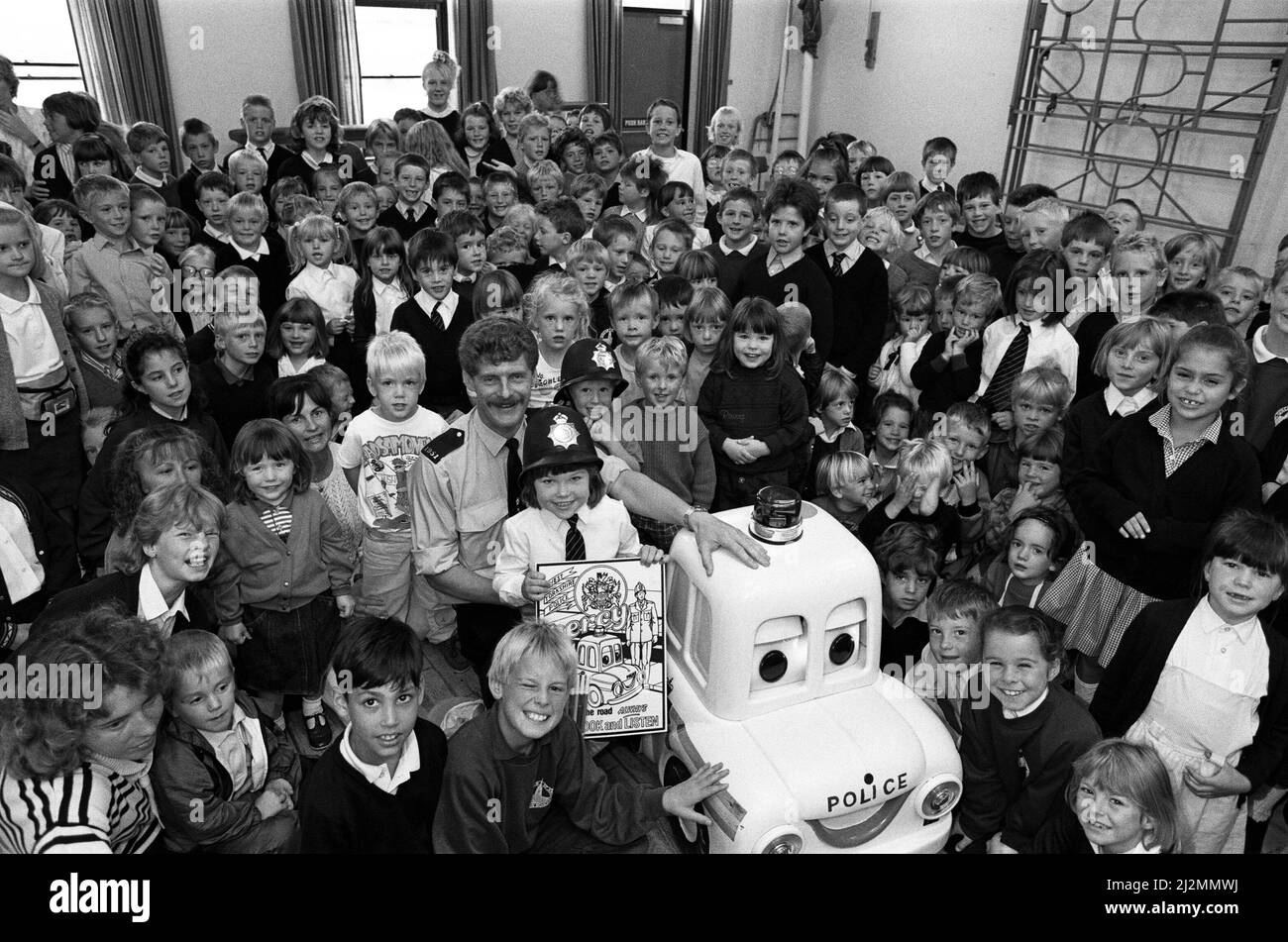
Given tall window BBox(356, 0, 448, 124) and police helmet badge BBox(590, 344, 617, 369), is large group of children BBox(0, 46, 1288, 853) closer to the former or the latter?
police helmet badge BBox(590, 344, 617, 369)

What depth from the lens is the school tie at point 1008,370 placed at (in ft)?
13.1

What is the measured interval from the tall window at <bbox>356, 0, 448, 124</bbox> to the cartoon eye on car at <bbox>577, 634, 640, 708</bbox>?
9.32 m

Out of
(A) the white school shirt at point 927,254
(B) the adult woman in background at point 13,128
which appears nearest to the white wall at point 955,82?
(A) the white school shirt at point 927,254

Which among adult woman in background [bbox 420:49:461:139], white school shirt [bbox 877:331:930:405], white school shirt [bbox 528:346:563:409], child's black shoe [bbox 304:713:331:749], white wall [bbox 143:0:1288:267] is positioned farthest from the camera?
white wall [bbox 143:0:1288:267]

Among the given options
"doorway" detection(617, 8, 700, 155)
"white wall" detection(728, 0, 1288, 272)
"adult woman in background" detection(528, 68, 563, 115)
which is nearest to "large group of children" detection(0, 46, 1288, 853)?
"white wall" detection(728, 0, 1288, 272)

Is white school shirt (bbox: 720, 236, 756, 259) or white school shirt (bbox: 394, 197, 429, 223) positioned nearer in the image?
white school shirt (bbox: 720, 236, 756, 259)

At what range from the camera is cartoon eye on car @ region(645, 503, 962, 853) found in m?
2.27

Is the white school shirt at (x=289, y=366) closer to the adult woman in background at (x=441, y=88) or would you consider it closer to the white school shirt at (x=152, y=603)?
the white school shirt at (x=152, y=603)

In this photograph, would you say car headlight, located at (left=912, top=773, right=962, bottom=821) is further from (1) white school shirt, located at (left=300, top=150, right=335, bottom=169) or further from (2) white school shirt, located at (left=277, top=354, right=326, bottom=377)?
(1) white school shirt, located at (left=300, top=150, right=335, bottom=169)

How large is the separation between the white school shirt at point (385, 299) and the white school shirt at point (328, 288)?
0.21 meters

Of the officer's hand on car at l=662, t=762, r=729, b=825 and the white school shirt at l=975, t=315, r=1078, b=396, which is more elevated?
the white school shirt at l=975, t=315, r=1078, b=396

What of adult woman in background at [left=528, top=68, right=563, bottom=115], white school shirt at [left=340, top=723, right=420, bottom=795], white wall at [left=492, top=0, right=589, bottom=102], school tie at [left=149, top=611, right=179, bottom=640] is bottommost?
white school shirt at [left=340, top=723, right=420, bottom=795]

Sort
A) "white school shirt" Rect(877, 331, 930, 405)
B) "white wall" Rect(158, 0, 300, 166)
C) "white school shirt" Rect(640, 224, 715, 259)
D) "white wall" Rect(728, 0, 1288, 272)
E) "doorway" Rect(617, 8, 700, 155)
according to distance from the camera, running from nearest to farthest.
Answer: "white school shirt" Rect(877, 331, 930, 405)
"white school shirt" Rect(640, 224, 715, 259)
"white wall" Rect(728, 0, 1288, 272)
"white wall" Rect(158, 0, 300, 166)
"doorway" Rect(617, 8, 700, 155)

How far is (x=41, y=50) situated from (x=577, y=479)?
358 inches
